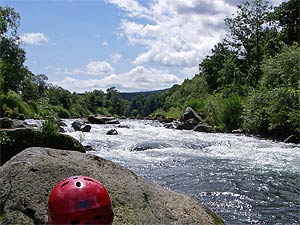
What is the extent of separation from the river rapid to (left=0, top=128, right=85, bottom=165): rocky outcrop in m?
2.36

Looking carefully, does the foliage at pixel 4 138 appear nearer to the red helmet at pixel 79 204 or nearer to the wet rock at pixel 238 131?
the red helmet at pixel 79 204

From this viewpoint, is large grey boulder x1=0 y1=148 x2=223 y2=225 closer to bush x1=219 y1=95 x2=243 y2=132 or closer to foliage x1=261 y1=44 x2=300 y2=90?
foliage x1=261 y1=44 x2=300 y2=90

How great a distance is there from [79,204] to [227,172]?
382 inches

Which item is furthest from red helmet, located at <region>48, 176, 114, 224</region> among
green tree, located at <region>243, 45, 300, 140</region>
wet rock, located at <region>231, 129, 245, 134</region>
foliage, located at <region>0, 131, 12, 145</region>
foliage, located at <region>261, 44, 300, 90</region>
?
wet rock, located at <region>231, 129, 245, 134</region>

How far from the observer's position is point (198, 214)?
4695 millimetres

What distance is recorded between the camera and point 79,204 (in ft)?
6.24

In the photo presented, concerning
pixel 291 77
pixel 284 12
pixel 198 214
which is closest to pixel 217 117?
pixel 291 77

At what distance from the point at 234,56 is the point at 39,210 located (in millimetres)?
36969

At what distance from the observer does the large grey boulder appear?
4.25m

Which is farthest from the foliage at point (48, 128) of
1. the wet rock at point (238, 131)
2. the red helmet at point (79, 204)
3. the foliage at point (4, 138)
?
the wet rock at point (238, 131)

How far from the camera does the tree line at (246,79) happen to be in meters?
20.1

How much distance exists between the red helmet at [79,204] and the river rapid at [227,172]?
529cm

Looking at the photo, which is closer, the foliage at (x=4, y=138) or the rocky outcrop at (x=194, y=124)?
the foliage at (x=4, y=138)

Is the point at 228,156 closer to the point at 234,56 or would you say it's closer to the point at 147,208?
the point at 147,208
